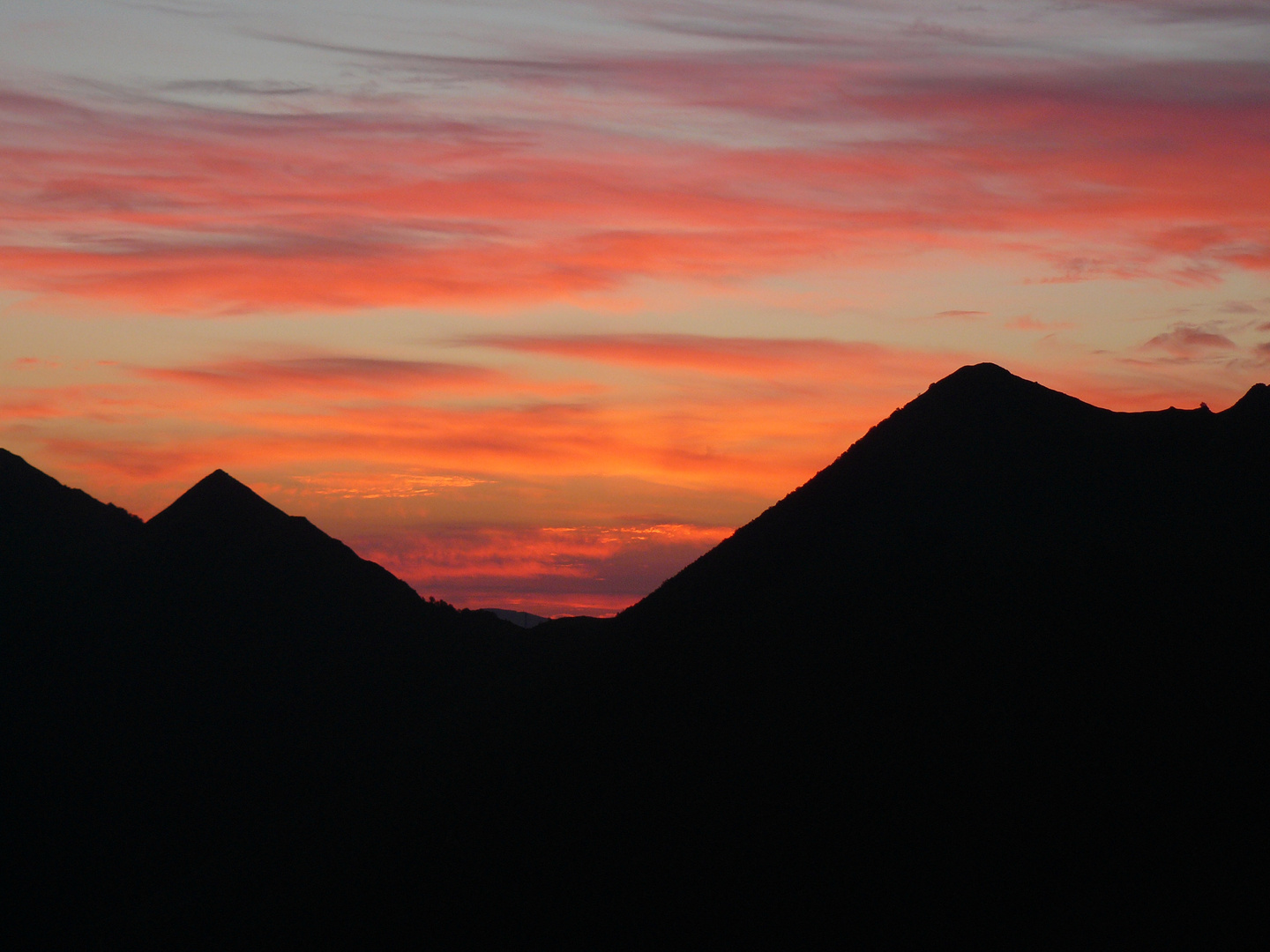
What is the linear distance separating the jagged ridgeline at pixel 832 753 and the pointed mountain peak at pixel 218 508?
10981 millimetres

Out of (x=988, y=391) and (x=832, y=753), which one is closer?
(x=832, y=753)

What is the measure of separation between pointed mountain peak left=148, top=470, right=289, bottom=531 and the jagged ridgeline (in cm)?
1098

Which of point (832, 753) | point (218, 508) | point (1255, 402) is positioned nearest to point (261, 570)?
point (218, 508)

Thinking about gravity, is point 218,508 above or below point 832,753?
above

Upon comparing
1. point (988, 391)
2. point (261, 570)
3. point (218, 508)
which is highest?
point (988, 391)

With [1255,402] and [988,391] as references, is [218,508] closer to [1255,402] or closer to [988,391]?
[988,391]

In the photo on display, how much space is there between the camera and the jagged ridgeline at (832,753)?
27.5m

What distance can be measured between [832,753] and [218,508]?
131 feet

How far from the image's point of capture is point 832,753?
3070cm

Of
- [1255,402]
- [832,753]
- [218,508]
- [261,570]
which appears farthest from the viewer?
[218,508]

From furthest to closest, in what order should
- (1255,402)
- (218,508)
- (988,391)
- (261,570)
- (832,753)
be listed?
1. (218,508)
2. (261,570)
3. (988,391)
4. (1255,402)
5. (832,753)

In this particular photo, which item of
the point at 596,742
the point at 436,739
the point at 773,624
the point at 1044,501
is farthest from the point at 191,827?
the point at 1044,501

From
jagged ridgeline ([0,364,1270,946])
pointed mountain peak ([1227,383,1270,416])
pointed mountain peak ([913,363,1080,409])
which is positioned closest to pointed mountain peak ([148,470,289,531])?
jagged ridgeline ([0,364,1270,946])

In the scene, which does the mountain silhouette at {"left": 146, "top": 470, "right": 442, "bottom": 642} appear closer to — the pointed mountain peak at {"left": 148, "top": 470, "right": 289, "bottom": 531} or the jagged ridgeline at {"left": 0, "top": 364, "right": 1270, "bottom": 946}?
the pointed mountain peak at {"left": 148, "top": 470, "right": 289, "bottom": 531}
